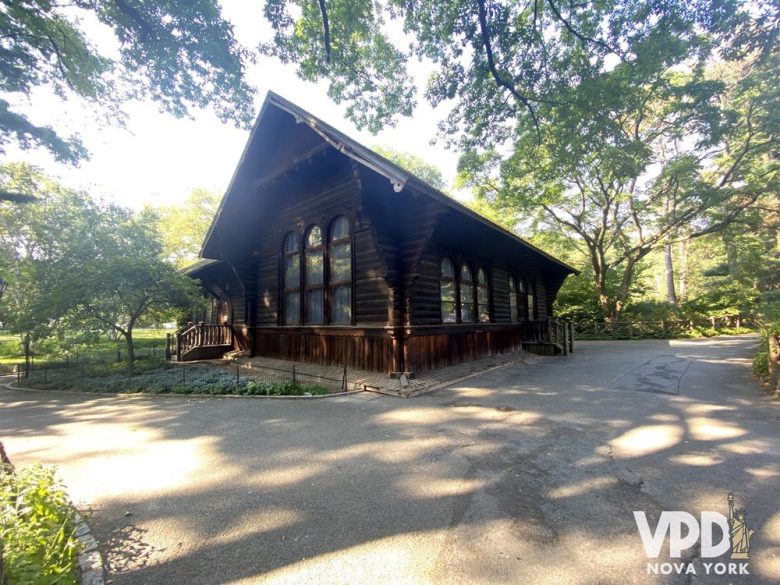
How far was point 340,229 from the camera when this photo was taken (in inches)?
401

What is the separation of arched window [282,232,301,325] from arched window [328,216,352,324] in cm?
161

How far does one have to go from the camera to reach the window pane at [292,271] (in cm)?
1139

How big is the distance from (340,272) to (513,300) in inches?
331

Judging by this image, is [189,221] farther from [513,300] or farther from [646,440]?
[646,440]

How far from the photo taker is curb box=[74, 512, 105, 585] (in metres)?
2.16

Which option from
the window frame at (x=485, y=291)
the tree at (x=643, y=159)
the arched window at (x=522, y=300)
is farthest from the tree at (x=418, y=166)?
the window frame at (x=485, y=291)

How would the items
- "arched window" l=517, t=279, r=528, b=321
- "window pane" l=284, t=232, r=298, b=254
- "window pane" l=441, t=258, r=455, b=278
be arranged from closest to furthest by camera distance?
1. "window pane" l=441, t=258, r=455, b=278
2. "window pane" l=284, t=232, r=298, b=254
3. "arched window" l=517, t=279, r=528, b=321

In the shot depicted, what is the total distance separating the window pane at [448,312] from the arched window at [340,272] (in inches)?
113

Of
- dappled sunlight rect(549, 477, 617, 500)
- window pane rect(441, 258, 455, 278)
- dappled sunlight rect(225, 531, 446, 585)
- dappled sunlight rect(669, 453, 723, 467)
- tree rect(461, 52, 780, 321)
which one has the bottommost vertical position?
dappled sunlight rect(669, 453, 723, 467)

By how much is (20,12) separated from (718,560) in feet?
47.4

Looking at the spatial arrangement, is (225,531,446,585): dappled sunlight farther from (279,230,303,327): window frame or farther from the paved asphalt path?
(279,230,303,327): window frame

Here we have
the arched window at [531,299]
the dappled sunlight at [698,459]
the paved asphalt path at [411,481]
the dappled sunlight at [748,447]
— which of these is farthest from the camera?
the arched window at [531,299]

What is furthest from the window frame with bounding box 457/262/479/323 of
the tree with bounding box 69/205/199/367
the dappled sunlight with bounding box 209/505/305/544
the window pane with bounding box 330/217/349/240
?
the tree with bounding box 69/205/199/367

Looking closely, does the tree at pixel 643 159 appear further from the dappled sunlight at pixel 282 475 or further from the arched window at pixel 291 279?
the dappled sunlight at pixel 282 475
